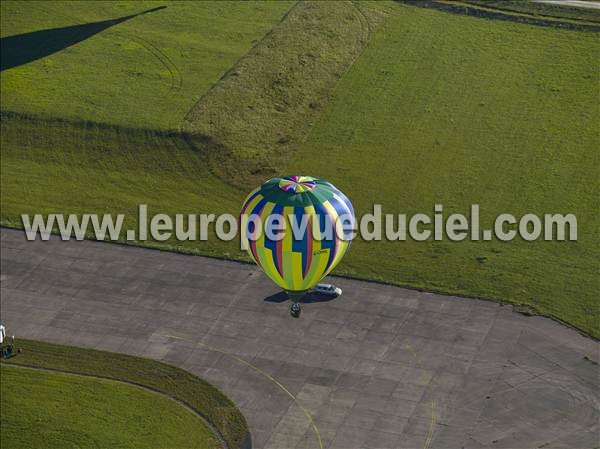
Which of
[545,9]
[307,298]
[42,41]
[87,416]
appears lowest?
[87,416]

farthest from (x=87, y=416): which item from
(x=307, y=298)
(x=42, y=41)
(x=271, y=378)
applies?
(x=42, y=41)

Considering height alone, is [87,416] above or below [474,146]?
below

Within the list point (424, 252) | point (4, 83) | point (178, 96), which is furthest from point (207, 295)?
point (4, 83)

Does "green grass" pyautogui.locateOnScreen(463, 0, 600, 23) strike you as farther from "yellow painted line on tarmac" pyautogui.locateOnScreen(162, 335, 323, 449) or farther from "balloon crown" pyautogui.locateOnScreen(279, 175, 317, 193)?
"yellow painted line on tarmac" pyautogui.locateOnScreen(162, 335, 323, 449)

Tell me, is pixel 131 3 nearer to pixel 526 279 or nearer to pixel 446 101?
pixel 446 101

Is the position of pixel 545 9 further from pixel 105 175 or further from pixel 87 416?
pixel 87 416

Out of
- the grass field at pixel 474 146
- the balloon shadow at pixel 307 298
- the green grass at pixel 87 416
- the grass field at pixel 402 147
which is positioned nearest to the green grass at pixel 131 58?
the grass field at pixel 402 147

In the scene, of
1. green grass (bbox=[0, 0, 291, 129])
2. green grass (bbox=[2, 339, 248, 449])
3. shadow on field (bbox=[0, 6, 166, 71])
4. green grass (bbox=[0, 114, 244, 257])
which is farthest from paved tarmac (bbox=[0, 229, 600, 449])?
shadow on field (bbox=[0, 6, 166, 71])
